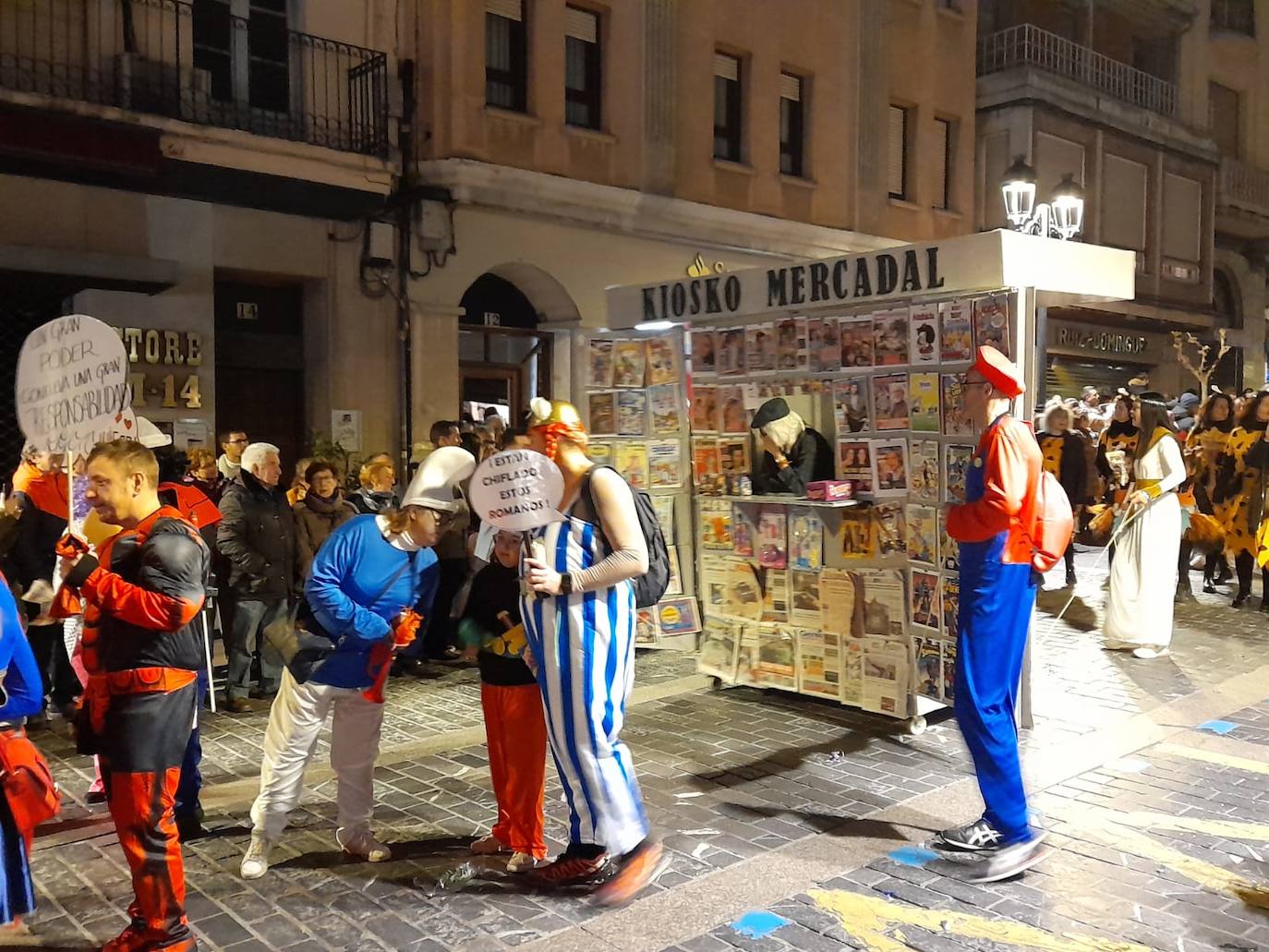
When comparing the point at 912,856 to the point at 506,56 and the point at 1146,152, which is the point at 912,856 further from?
the point at 1146,152

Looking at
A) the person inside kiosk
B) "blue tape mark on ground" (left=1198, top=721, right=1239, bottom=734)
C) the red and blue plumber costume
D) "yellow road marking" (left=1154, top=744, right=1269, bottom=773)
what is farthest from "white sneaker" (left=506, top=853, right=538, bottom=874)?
"blue tape mark on ground" (left=1198, top=721, right=1239, bottom=734)

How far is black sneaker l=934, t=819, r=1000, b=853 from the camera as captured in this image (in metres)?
4.71

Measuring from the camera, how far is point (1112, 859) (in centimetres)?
475

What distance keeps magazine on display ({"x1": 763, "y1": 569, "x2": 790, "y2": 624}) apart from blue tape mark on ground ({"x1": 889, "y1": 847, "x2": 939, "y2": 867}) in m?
2.53

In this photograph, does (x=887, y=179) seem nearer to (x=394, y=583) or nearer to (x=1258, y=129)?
(x=1258, y=129)

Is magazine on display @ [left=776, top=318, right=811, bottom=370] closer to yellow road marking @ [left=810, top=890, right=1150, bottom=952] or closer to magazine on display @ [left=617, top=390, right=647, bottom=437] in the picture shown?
magazine on display @ [left=617, top=390, right=647, bottom=437]

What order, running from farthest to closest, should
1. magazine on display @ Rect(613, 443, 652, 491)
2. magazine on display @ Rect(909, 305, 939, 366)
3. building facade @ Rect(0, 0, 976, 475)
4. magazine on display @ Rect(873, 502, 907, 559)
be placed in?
building facade @ Rect(0, 0, 976, 475) < magazine on display @ Rect(613, 443, 652, 491) < magazine on display @ Rect(873, 502, 907, 559) < magazine on display @ Rect(909, 305, 939, 366)

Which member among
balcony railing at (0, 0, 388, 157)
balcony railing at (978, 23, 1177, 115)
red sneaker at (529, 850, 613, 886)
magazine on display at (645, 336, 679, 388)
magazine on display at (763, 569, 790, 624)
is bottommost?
red sneaker at (529, 850, 613, 886)

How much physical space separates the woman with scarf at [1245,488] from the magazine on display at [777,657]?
20.7 feet

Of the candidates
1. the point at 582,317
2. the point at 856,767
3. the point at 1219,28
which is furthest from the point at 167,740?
the point at 1219,28

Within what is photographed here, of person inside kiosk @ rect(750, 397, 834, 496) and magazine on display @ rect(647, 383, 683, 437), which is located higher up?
magazine on display @ rect(647, 383, 683, 437)

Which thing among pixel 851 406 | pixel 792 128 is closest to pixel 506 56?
pixel 792 128

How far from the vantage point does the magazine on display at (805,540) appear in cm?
709

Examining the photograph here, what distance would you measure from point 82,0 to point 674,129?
26.4ft
